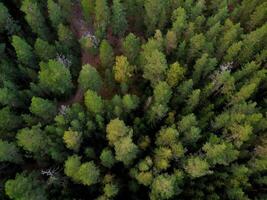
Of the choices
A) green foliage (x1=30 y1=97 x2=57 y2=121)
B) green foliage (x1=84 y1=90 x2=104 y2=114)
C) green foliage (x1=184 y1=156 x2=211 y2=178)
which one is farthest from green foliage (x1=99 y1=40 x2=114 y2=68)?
green foliage (x1=184 y1=156 x2=211 y2=178)

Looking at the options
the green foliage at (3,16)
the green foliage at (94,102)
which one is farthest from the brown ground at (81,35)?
the green foliage at (3,16)

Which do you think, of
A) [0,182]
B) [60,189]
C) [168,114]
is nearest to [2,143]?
[0,182]

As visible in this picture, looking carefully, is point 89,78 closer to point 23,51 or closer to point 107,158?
point 23,51

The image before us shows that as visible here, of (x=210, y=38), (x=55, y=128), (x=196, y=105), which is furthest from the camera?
(x=210, y=38)

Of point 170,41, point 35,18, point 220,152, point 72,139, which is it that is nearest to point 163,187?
point 220,152

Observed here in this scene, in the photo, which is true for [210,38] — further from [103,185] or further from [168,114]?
[103,185]

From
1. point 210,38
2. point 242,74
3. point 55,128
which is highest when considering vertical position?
point 210,38
